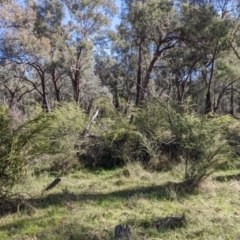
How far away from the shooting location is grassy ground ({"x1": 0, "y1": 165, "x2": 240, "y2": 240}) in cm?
412

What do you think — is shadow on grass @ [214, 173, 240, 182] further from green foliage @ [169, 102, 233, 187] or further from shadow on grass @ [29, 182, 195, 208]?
shadow on grass @ [29, 182, 195, 208]

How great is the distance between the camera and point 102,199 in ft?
18.6

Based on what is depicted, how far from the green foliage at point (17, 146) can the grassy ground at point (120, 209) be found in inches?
19.5

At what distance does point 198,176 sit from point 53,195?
2.75m

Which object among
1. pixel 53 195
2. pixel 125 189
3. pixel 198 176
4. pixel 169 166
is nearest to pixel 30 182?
pixel 53 195

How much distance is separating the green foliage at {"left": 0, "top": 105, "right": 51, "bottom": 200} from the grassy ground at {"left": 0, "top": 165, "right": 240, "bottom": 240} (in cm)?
50

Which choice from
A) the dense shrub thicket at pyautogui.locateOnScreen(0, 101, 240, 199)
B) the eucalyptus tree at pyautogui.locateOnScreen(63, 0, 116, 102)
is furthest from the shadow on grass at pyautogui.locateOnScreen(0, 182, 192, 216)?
the eucalyptus tree at pyautogui.locateOnScreen(63, 0, 116, 102)

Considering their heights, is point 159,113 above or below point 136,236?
above

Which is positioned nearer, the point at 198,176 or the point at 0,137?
the point at 0,137

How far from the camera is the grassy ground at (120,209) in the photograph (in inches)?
162

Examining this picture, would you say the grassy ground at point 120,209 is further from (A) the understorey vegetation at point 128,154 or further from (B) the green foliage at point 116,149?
(B) the green foliage at point 116,149

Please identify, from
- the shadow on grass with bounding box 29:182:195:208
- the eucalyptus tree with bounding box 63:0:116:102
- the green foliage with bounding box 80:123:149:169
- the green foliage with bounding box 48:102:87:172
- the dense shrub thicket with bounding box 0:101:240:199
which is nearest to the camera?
the dense shrub thicket with bounding box 0:101:240:199

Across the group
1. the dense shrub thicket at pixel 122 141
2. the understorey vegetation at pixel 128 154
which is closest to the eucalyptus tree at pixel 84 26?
the understorey vegetation at pixel 128 154

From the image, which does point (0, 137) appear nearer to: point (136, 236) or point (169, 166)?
point (136, 236)
